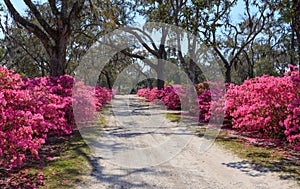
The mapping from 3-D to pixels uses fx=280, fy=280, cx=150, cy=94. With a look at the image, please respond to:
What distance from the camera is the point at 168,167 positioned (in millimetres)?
5402

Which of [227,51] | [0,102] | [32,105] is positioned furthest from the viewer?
[227,51]

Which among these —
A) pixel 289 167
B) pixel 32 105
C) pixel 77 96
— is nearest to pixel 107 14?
pixel 77 96

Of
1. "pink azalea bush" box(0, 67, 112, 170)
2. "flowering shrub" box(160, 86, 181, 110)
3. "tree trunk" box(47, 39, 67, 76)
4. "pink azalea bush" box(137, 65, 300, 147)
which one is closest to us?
"pink azalea bush" box(0, 67, 112, 170)

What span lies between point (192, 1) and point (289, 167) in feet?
39.8

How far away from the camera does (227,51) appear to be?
30.2 meters

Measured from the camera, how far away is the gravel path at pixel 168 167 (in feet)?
14.7

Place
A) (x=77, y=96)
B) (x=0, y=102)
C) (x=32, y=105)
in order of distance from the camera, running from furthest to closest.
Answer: (x=77, y=96) < (x=32, y=105) < (x=0, y=102)

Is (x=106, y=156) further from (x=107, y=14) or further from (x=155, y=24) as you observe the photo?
(x=155, y=24)

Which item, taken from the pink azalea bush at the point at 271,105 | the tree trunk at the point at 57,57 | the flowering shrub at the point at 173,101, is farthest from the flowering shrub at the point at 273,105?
the flowering shrub at the point at 173,101

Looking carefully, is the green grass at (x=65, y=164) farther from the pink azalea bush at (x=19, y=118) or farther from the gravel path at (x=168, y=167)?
the pink azalea bush at (x=19, y=118)

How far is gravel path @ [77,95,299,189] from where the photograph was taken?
4.49 m

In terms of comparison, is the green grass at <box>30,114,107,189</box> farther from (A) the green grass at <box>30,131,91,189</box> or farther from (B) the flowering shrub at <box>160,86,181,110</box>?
(B) the flowering shrub at <box>160,86,181,110</box>

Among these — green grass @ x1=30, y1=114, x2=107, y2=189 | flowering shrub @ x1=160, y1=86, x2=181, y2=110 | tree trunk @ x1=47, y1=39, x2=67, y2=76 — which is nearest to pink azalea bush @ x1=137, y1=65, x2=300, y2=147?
green grass @ x1=30, y1=114, x2=107, y2=189

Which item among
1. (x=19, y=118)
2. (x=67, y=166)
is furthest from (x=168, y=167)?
(x=19, y=118)
